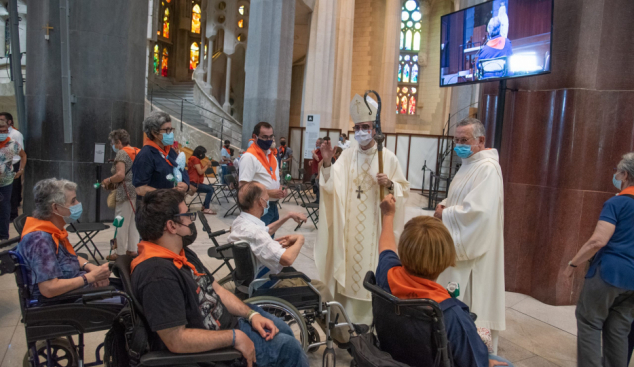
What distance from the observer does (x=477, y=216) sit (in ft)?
10.6

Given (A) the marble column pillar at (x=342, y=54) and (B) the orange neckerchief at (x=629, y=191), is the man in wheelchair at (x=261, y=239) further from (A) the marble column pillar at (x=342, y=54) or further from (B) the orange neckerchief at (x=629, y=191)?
(A) the marble column pillar at (x=342, y=54)

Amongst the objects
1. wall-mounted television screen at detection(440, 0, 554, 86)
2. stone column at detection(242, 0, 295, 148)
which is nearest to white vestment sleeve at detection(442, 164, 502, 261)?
wall-mounted television screen at detection(440, 0, 554, 86)

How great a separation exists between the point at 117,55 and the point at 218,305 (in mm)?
6083

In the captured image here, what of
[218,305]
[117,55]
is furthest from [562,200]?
[117,55]

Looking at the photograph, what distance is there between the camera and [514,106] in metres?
4.97

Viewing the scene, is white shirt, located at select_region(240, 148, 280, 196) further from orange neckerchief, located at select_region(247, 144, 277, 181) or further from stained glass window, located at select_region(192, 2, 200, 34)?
stained glass window, located at select_region(192, 2, 200, 34)

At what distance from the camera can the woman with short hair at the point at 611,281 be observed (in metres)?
2.87

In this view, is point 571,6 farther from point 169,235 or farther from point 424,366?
point 169,235

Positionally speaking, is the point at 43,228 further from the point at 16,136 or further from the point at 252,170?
the point at 16,136

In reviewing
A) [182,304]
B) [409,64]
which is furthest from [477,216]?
[409,64]

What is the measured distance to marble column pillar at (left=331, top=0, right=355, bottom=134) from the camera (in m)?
18.6

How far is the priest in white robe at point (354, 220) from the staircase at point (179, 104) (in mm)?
13851

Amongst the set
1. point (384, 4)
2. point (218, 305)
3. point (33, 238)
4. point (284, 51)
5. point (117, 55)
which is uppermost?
point (384, 4)

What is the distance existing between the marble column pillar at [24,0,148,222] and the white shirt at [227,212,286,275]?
501cm
